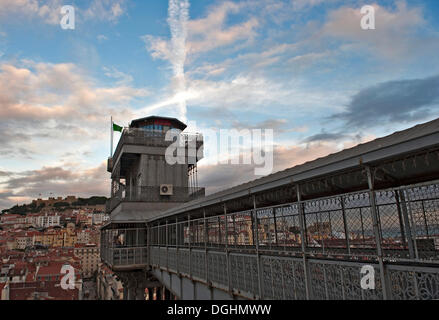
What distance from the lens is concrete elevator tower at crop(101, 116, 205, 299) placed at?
79.5 feet

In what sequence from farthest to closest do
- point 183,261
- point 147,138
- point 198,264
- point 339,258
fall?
point 147,138, point 183,261, point 198,264, point 339,258

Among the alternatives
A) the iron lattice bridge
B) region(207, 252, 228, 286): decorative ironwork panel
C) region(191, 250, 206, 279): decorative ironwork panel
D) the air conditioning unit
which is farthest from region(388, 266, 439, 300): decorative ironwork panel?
the air conditioning unit

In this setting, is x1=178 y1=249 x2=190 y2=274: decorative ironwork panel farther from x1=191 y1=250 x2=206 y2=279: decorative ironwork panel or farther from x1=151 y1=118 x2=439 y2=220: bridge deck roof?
x1=151 y1=118 x2=439 y2=220: bridge deck roof

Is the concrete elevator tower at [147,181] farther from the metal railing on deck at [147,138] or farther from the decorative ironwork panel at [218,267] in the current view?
the decorative ironwork panel at [218,267]

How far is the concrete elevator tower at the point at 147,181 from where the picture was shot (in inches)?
954

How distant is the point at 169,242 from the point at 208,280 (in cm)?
776

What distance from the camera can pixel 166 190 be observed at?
2741 cm

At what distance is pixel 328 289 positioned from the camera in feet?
19.0

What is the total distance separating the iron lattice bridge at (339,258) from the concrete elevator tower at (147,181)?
12375 mm

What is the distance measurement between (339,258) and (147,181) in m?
22.1

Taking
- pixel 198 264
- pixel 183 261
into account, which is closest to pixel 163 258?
pixel 183 261

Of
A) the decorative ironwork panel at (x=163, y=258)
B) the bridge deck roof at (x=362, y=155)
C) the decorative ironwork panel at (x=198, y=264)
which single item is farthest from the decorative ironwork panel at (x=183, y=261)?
the bridge deck roof at (x=362, y=155)

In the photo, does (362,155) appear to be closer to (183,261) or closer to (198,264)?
(198,264)
